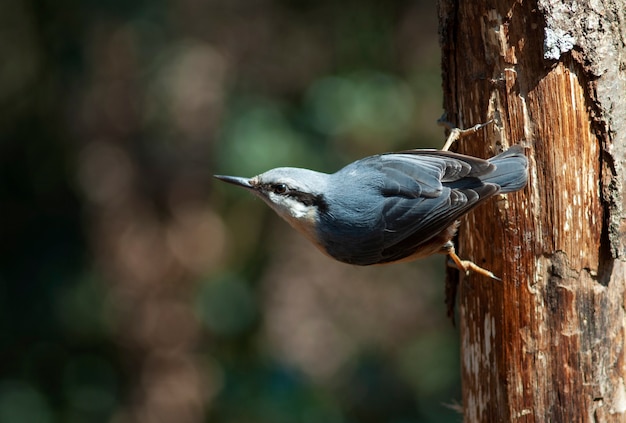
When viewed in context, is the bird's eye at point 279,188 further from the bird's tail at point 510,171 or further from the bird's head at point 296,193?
the bird's tail at point 510,171

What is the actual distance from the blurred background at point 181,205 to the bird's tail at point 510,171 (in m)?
1.86

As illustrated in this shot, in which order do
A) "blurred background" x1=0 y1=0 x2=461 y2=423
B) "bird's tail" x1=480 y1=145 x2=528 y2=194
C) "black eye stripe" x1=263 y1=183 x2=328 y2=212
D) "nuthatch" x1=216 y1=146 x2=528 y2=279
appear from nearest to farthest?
"bird's tail" x1=480 y1=145 x2=528 y2=194 → "nuthatch" x1=216 y1=146 x2=528 y2=279 → "black eye stripe" x1=263 y1=183 x2=328 y2=212 → "blurred background" x1=0 y1=0 x2=461 y2=423

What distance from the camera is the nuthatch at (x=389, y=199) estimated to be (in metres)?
2.48

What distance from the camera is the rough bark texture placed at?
2.34m

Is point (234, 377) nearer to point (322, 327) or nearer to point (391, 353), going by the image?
point (391, 353)

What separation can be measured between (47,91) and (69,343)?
1589 mm

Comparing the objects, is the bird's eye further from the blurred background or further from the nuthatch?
the blurred background

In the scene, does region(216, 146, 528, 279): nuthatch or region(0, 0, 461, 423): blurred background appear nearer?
region(216, 146, 528, 279): nuthatch

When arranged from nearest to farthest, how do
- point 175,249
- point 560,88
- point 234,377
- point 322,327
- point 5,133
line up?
point 560,88 < point 234,377 < point 5,133 < point 175,249 < point 322,327

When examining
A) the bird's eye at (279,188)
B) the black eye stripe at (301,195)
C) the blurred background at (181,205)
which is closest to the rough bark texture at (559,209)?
the black eye stripe at (301,195)

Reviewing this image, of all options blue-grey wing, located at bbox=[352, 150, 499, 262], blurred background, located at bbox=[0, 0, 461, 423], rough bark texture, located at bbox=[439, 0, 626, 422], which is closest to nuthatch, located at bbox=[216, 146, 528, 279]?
blue-grey wing, located at bbox=[352, 150, 499, 262]

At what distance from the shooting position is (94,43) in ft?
A: 16.0

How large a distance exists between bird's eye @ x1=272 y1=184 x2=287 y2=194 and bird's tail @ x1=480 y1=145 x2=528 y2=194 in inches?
32.2

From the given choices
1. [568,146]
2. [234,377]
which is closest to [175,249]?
[234,377]
